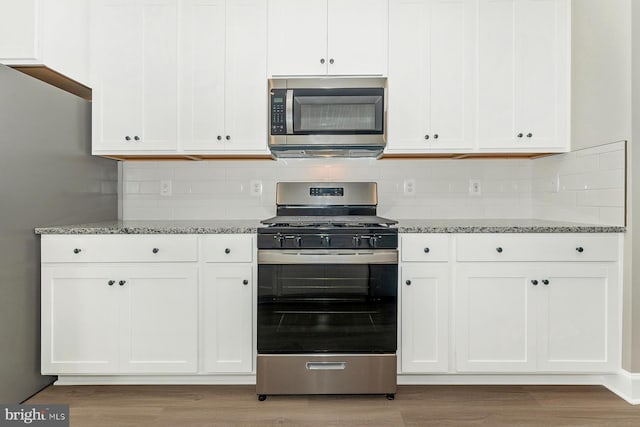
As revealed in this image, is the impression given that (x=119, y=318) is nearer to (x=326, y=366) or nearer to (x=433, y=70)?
(x=326, y=366)

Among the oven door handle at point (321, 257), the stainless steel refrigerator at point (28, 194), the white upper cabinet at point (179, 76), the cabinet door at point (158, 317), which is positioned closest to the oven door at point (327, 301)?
the oven door handle at point (321, 257)

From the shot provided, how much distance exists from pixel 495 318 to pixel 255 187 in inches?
65.5

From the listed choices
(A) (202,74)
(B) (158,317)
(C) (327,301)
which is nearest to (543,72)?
(C) (327,301)

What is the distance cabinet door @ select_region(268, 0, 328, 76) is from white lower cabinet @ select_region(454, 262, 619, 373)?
1.42 meters

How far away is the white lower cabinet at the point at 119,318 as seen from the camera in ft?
7.30

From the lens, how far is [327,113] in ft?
8.25

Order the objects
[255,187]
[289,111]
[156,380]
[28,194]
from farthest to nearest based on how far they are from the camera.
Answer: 1. [255,187]
2. [289,111]
3. [156,380]
4. [28,194]

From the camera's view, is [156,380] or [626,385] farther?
[156,380]

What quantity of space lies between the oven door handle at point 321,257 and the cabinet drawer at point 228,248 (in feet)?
0.33

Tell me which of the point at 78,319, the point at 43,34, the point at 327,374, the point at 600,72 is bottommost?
the point at 327,374

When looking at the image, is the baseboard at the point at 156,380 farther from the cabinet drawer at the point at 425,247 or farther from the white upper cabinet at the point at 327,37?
the white upper cabinet at the point at 327,37

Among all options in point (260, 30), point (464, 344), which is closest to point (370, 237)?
point (464, 344)

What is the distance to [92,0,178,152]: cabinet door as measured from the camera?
2.51 meters

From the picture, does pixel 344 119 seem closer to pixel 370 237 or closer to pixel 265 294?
pixel 370 237
